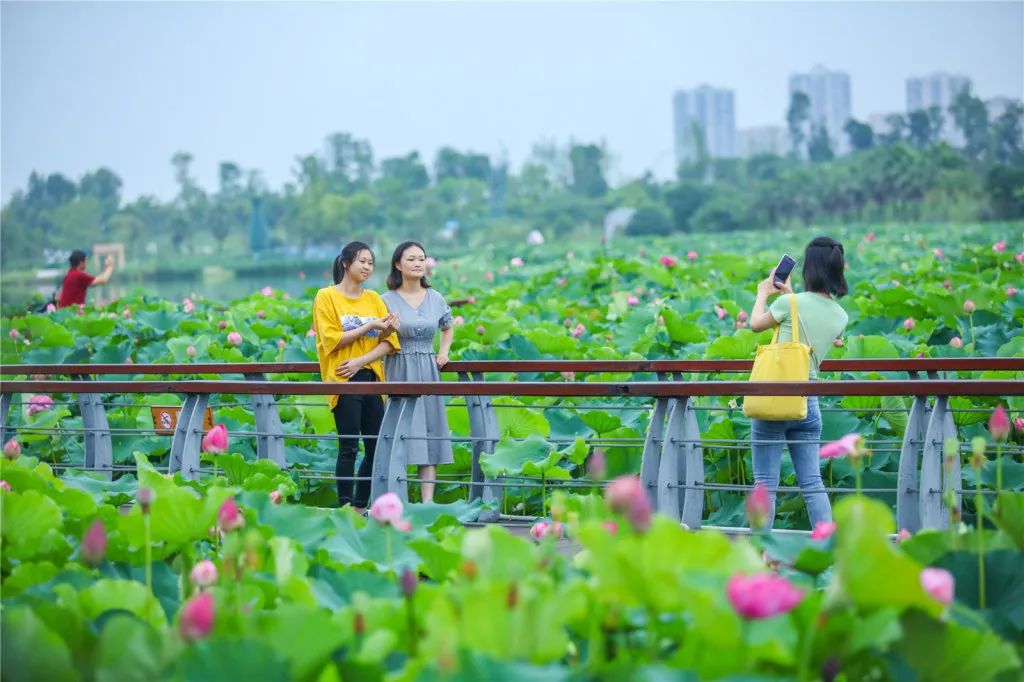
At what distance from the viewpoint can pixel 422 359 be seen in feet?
19.4

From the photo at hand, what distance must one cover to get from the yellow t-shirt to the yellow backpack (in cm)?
174

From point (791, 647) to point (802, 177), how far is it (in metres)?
71.1

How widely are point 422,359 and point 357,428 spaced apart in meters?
0.41

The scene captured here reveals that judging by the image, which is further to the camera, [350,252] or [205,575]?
[350,252]

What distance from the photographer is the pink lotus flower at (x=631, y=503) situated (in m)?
1.89

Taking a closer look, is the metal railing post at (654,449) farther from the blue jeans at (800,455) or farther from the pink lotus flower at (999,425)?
the pink lotus flower at (999,425)

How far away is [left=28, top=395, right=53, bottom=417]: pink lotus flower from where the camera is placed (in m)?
7.99

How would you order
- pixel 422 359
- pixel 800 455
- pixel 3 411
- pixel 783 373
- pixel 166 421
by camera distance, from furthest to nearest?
pixel 3 411, pixel 166 421, pixel 422 359, pixel 800 455, pixel 783 373

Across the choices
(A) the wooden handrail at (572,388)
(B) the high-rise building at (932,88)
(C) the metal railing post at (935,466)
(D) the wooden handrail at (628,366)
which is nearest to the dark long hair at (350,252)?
(A) the wooden handrail at (572,388)

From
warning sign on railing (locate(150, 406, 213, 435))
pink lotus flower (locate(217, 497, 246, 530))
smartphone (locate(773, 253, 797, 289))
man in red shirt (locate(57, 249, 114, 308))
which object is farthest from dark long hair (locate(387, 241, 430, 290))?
man in red shirt (locate(57, 249, 114, 308))

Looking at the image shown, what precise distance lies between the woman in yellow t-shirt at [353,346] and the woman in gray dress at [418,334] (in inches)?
2.4

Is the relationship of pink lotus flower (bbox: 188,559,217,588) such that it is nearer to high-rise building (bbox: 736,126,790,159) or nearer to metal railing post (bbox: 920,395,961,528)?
metal railing post (bbox: 920,395,961,528)

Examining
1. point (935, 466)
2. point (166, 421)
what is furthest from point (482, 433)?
point (935, 466)

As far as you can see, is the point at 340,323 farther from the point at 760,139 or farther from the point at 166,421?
the point at 760,139
